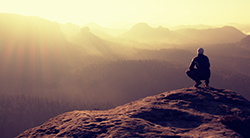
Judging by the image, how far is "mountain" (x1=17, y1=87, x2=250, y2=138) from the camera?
16.9ft

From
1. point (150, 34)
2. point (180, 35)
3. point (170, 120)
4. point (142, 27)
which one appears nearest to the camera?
point (170, 120)

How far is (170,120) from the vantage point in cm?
596

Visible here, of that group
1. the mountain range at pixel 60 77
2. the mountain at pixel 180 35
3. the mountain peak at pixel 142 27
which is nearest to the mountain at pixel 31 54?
the mountain range at pixel 60 77

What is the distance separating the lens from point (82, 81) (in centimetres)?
2723

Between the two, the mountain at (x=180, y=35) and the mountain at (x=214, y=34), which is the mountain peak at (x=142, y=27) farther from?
A: the mountain at (x=214, y=34)

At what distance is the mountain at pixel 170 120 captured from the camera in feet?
16.9

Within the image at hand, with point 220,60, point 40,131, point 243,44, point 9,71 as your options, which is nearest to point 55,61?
point 9,71

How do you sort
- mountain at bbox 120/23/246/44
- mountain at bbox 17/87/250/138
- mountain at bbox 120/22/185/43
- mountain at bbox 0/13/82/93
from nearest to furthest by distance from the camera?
1. mountain at bbox 17/87/250/138
2. mountain at bbox 0/13/82/93
3. mountain at bbox 120/22/185/43
4. mountain at bbox 120/23/246/44

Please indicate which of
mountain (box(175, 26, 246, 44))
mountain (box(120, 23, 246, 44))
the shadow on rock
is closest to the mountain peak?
mountain (box(120, 23, 246, 44))

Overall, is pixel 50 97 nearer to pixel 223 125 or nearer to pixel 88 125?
pixel 88 125

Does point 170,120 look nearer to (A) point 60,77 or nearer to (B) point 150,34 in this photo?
(A) point 60,77

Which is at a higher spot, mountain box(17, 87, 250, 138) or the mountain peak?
the mountain peak

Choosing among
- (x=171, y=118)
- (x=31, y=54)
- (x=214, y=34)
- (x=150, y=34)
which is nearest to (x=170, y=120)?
(x=171, y=118)

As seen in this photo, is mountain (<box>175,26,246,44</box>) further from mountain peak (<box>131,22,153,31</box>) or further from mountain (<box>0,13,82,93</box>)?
mountain (<box>0,13,82,93</box>)
